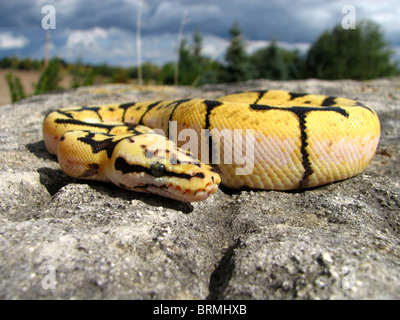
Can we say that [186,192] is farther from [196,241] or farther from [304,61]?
[304,61]

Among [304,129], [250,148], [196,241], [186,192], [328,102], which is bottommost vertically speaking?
[196,241]

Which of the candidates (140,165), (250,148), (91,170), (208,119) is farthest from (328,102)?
(91,170)

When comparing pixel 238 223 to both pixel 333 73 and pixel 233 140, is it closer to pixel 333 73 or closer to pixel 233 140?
pixel 233 140

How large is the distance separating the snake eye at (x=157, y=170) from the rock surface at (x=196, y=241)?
0.32 m

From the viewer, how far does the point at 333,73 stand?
2642cm

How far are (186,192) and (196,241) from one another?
509mm

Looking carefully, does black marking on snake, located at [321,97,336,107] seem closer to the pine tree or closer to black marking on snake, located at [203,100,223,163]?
black marking on snake, located at [203,100,223,163]

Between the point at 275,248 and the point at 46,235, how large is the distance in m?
1.80

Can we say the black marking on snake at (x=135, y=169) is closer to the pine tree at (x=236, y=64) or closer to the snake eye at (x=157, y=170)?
the snake eye at (x=157, y=170)

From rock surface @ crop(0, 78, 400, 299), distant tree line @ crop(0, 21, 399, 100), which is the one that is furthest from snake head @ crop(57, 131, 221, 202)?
distant tree line @ crop(0, 21, 399, 100)

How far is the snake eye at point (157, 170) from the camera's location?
3.00 metres

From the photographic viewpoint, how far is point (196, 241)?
8.42 feet

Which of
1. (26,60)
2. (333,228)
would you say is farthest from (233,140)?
(26,60)

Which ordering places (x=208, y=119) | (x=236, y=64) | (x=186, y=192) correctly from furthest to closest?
(x=236, y=64)
(x=208, y=119)
(x=186, y=192)
